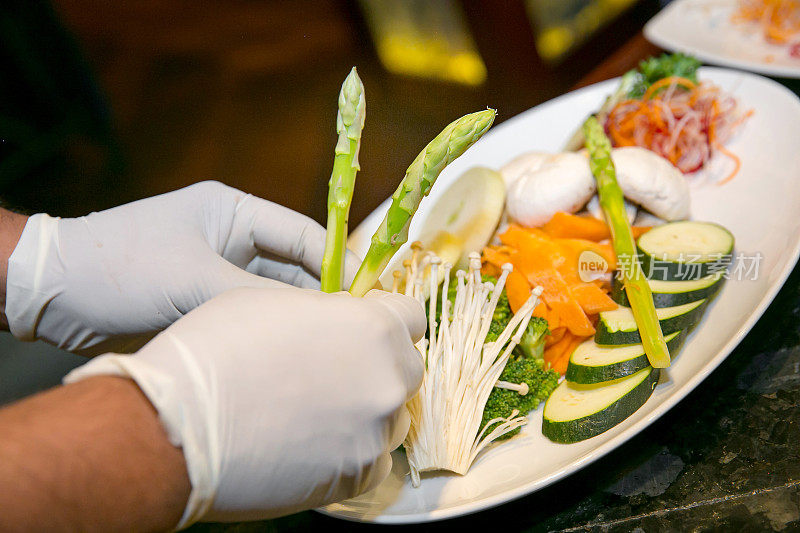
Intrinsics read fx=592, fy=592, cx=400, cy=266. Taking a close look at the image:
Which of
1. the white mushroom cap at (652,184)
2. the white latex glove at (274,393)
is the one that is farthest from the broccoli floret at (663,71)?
the white latex glove at (274,393)

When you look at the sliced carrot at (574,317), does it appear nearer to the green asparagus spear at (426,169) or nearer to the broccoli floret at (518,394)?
the broccoli floret at (518,394)

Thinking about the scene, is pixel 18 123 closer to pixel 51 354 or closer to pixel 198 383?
pixel 51 354

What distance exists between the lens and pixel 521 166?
2.50 metres

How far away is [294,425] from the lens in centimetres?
116

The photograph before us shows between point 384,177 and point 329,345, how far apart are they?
1.48m

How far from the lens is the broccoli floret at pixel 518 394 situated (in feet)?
5.99

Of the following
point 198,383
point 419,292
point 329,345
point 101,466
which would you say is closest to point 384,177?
point 419,292

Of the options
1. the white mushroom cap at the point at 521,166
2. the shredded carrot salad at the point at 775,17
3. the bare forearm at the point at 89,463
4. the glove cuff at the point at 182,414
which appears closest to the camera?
the bare forearm at the point at 89,463

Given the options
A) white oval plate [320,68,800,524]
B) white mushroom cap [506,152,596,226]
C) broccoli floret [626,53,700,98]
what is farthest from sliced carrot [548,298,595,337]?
broccoli floret [626,53,700,98]

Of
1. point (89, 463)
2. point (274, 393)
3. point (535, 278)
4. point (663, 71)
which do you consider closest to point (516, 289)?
point (535, 278)

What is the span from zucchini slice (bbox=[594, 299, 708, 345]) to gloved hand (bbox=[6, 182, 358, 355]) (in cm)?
81

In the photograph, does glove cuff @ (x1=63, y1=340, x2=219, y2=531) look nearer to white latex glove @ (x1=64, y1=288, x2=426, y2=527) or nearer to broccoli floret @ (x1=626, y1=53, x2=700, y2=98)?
white latex glove @ (x1=64, y1=288, x2=426, y2=527)

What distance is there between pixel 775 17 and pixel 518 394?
2752 mm

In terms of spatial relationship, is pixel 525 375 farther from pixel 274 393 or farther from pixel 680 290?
pixel 274 393
